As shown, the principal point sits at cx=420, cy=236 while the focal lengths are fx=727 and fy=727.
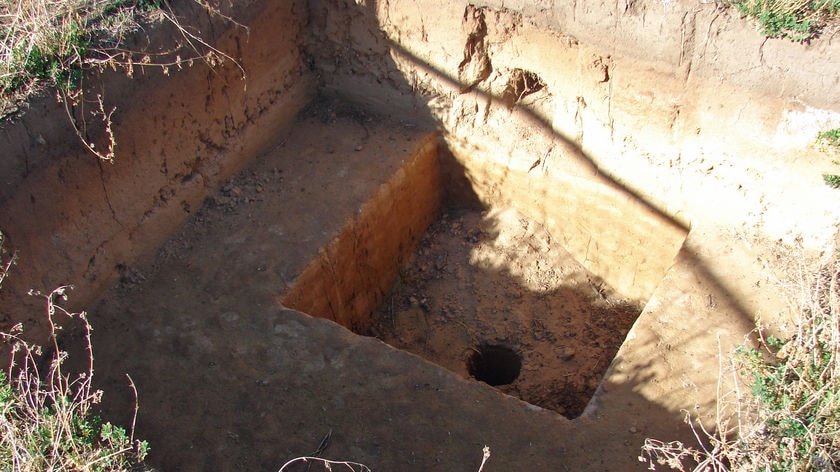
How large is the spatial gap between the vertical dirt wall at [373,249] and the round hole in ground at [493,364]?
0.96m

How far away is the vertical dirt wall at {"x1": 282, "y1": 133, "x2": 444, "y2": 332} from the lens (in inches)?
209

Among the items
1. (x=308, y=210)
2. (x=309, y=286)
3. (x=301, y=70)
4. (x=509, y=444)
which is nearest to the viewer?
(x=509, y=444)

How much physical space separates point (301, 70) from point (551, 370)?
329 cm

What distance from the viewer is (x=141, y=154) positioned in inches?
197

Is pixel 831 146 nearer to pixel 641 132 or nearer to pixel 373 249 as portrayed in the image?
pixel 641 132

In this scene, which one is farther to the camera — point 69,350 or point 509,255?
point 509,255

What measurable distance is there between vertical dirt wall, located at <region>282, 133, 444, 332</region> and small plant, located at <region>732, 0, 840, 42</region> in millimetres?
2711

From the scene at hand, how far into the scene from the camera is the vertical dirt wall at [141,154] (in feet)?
14.3

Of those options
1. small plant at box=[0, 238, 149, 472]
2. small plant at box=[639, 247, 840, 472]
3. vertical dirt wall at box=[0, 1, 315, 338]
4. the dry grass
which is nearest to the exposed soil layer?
small plant at box=[639, 247, 840, 472]

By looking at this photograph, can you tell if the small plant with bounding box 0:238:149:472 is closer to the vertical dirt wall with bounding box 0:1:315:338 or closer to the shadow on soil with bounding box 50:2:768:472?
the shadow on soil with bounding box 50:2:768:472

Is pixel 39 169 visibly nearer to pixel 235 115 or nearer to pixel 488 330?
pixel 235 115

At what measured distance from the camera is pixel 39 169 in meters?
4.39

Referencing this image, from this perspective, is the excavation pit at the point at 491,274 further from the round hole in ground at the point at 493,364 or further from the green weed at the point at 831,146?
the green weed at the point at 831,146

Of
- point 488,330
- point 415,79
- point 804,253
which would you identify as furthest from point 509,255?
point 804,253
